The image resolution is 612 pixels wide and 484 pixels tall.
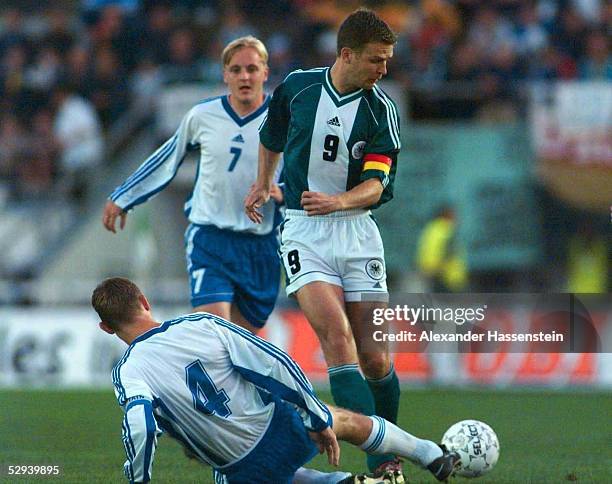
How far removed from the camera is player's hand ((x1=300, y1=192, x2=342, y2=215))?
6535 millimetres

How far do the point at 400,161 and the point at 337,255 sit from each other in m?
10.7

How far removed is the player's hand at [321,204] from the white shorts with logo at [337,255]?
0.30 meters

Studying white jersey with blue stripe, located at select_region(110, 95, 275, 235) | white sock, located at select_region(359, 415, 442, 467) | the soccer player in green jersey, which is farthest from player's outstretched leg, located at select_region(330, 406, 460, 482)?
white jersey with blue stripe, located at select_region(110, 95, 275, 235)

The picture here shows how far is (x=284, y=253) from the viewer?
695 centimetres

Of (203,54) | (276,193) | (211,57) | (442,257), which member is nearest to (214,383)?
(276,193)

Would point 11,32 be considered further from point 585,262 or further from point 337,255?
point 337,255

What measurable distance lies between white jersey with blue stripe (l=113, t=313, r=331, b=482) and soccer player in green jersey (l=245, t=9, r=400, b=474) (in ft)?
3.25

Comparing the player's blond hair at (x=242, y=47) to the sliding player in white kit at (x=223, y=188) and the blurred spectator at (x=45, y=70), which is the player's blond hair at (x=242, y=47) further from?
the blurred spectator at (x=45, y=70)

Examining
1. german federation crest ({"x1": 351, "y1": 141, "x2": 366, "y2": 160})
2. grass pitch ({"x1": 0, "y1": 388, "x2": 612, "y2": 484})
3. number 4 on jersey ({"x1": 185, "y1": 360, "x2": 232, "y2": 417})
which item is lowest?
grass pitch ({"x1": 0, "y1": 388, "x2": 612, "y2": 484})

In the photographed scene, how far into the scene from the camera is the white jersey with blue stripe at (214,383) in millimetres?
5520

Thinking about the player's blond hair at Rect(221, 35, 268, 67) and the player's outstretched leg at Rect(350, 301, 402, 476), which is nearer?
the player's outstretched leg at Rect(350, 301, 402, 476)

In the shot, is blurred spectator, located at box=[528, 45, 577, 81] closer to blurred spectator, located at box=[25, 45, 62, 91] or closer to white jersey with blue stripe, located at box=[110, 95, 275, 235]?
blurred spectator, located at box=[25, 45, 62, 91]

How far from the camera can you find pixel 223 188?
332 inches

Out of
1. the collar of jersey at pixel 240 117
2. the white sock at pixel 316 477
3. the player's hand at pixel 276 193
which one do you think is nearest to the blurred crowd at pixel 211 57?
the collar of jersey at pixel 240 117
